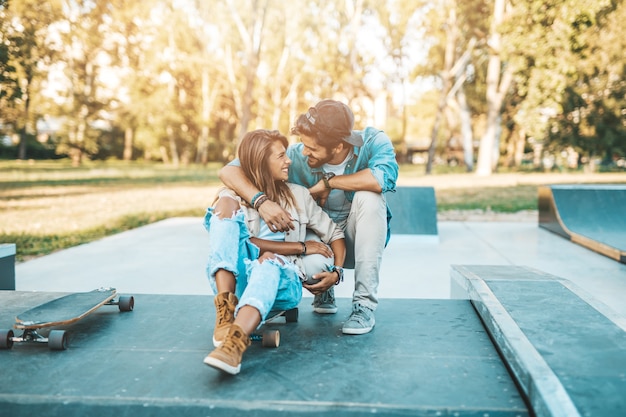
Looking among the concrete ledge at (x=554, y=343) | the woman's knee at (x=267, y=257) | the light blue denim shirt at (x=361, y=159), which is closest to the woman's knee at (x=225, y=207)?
the woman's knee at (x=267, y=257)

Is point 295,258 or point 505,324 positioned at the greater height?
point 295,258

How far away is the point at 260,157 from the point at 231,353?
1.06 meters

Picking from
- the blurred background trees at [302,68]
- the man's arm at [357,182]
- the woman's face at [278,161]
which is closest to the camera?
the woman's face at [278,161]

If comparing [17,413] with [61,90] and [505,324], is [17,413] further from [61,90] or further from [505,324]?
[61,90]

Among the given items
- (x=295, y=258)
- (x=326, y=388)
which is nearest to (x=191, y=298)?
(x=295, y=258)

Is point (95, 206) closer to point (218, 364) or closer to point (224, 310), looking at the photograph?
point (224, 310)

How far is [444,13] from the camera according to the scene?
27359 millimetres

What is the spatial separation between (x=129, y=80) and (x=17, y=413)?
137 ft

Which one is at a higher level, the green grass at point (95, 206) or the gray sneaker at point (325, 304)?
the gray sneaker at point (325, 304)

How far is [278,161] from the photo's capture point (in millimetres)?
2939

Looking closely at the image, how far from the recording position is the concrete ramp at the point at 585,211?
7.56m

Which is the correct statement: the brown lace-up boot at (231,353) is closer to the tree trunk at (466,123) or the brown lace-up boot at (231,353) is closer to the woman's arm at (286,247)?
the woman's arm at (286,247)

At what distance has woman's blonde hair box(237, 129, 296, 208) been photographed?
2.91 meters

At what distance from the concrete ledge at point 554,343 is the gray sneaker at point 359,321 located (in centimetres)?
56
